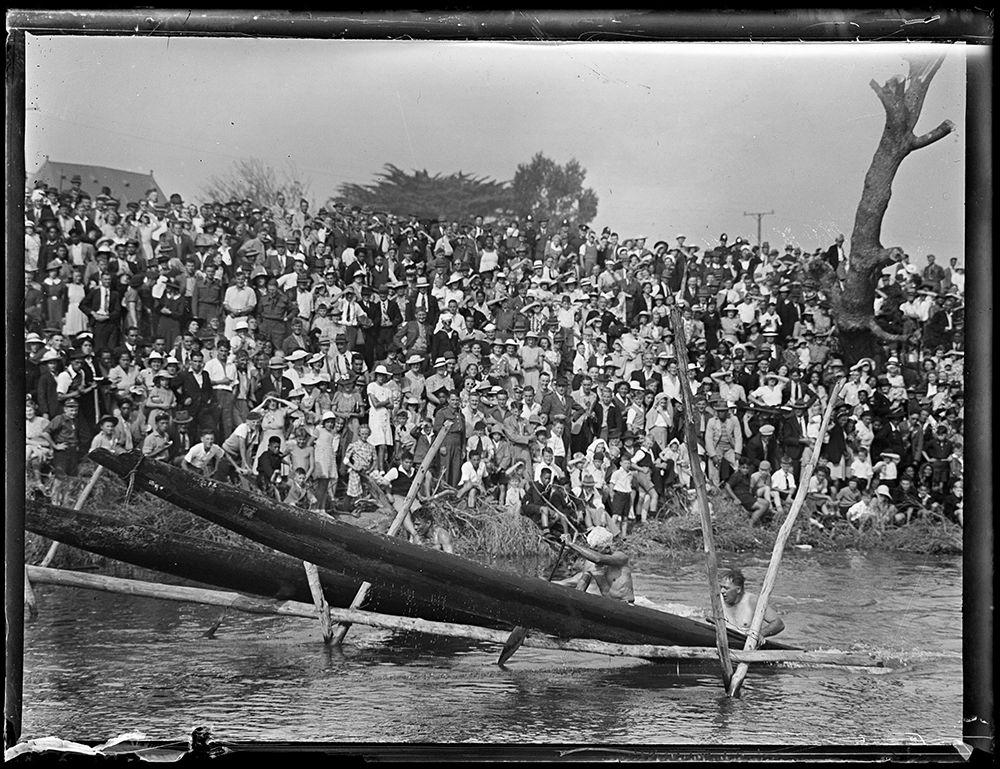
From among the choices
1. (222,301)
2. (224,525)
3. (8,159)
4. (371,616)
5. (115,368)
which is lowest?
(371,616)

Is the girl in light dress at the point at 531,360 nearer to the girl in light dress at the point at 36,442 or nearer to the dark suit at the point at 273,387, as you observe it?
the dark suit at the point at 273,387

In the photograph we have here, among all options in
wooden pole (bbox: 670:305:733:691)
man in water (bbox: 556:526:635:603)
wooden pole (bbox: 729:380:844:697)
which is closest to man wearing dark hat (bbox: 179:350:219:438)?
man in water (bbox: 556:526:635:603)

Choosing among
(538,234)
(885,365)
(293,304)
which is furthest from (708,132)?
(293,304)

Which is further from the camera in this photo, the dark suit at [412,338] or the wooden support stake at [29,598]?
the dark suit at [412,338]

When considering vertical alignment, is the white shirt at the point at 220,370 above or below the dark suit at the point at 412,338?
below

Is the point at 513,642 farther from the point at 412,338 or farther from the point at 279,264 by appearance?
the point at 279,264

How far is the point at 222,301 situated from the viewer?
20.7ft

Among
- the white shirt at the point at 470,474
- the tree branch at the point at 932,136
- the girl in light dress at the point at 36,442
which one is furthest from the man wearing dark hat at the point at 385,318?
the tree branch at the point at 932,136

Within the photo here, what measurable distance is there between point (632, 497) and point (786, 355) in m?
1.23

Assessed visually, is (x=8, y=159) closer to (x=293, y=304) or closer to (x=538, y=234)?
(x=293, y=304)

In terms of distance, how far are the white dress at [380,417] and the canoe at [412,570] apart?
54 cm

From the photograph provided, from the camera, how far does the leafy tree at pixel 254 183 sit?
20.5 ft

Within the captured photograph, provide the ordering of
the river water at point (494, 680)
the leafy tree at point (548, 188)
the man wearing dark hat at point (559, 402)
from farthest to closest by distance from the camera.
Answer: the man wearing dark hat at point (559, 402) → the leafy tree at point (548, 188) → the river water at point (494, 680)

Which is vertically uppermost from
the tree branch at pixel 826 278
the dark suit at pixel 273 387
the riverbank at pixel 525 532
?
the tree branch at pixel 826 278
